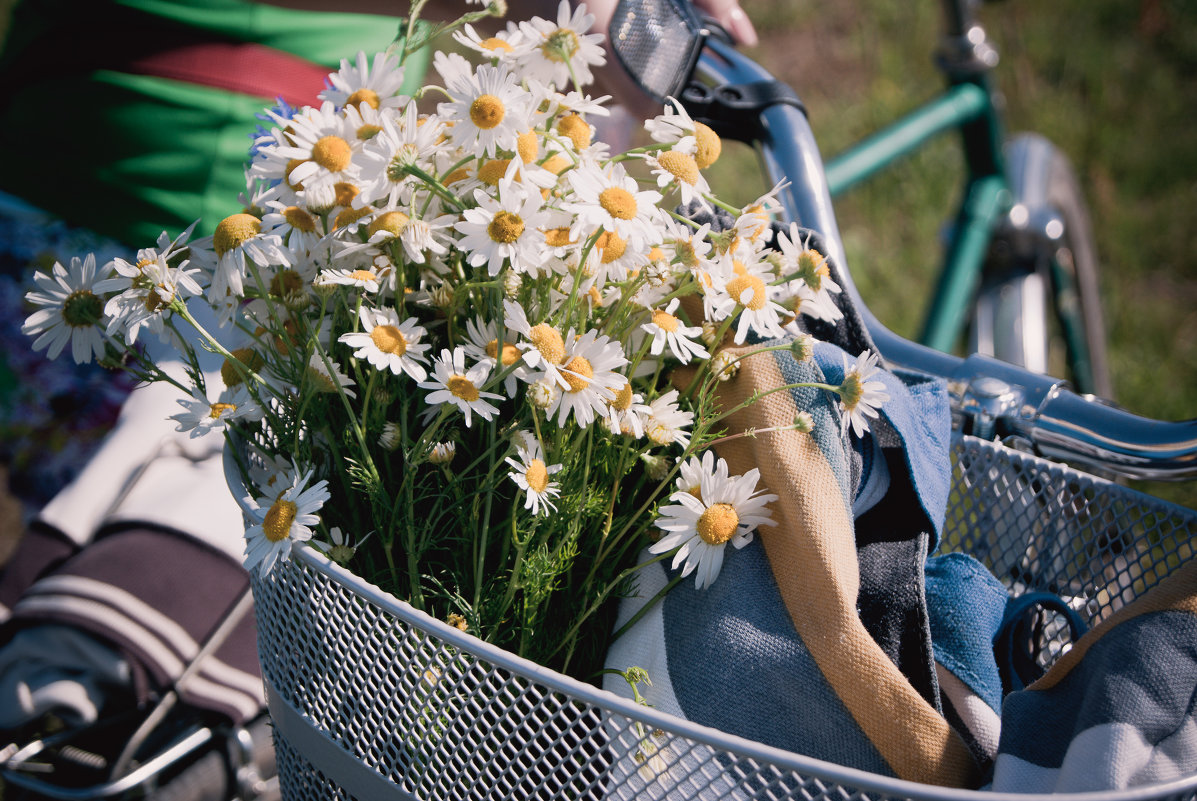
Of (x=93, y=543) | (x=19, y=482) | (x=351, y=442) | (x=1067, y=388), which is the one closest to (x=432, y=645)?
(x=351, y=442)

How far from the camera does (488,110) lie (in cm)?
51

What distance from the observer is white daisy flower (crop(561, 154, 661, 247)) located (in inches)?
19.5

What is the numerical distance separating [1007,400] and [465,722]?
0.54 meters

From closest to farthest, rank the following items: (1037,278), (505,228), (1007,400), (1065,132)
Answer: (505,228), (1007,400), (1037,278), (1065,132)

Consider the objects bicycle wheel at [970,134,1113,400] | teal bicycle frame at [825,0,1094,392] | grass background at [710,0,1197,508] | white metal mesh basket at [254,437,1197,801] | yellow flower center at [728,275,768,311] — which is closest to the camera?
white metal mesh basket at [254,437,1197,801]

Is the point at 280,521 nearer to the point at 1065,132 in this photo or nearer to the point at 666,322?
the point at 666,322

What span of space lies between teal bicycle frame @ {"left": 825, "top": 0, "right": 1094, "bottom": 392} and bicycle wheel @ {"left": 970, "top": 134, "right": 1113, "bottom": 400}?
3 cm

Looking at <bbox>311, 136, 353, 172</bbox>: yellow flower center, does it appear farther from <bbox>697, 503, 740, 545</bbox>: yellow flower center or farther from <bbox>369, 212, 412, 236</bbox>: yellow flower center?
<bbox>697, 503, 740, 545</bbox>: yellow flower center

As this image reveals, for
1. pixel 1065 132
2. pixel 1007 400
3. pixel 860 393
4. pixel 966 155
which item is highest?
pixel 860 393

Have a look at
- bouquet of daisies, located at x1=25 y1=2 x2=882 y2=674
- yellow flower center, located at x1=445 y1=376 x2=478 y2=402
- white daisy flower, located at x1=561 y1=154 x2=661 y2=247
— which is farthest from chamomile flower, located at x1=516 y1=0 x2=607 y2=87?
yellow flower center, located at x1=445 y1=376 x2=478 y2=402

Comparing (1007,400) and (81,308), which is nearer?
(81,308)

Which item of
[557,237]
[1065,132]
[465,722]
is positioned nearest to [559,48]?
[557,237]

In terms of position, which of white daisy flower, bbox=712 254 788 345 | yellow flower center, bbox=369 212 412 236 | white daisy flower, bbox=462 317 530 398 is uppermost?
yellow flower center, bbox=369 212 412 236

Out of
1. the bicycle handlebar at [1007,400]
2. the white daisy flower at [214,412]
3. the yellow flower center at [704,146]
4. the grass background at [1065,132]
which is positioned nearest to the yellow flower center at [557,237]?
the yellow flower center at [704,146]
